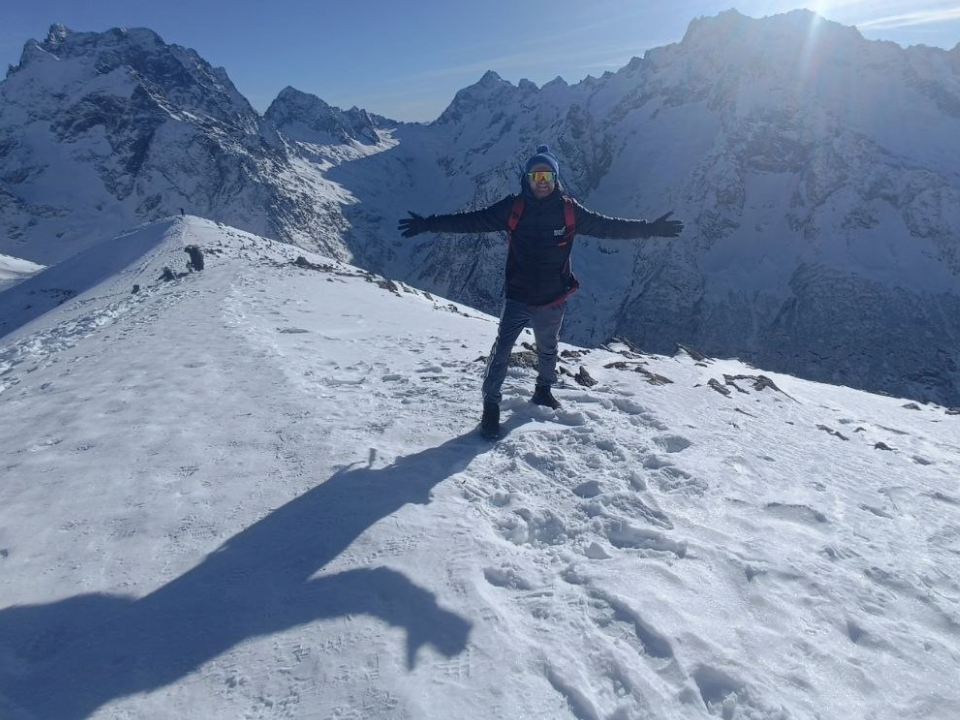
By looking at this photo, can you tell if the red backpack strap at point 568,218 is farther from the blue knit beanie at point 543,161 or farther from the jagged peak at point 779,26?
the jagged peak at point 779,26

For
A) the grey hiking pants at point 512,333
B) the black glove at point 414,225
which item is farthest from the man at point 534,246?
the black glove at point 414,225

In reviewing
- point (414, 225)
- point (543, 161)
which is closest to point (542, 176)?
point (543, 161)

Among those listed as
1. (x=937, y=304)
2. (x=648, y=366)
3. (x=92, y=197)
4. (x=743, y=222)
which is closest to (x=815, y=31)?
(x=743, y=222)

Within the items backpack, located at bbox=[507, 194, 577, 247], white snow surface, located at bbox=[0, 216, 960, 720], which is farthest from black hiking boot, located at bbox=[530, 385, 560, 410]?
backpack, located at bbox=[507, 194, 577, 247]

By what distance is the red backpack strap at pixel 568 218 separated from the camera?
6.78 meters

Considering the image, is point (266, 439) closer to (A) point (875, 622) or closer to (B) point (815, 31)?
(A) point (875, 622)

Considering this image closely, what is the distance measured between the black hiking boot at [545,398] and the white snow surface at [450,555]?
9.1 inches

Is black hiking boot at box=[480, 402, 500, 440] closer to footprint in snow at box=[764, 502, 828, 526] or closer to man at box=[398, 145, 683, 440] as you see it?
man at box=[398, 145, 683, 440]

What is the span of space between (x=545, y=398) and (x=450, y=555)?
3.64 metres

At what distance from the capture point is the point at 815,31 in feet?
579

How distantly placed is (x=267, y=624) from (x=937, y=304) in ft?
507

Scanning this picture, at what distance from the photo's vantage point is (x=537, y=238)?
6.86 meters

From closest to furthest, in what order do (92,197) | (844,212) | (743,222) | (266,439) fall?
1. (266,439)
2. (844,212)
3. (743,222)
4. (92,197)

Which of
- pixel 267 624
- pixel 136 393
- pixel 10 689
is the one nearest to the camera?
pixel 10 689
